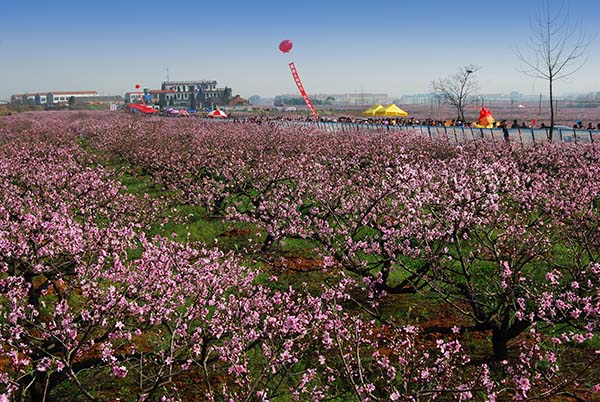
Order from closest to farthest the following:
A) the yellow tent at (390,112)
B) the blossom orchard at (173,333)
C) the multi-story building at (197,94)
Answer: the blossom orchard at (173,333) < the yellow tent at (390,112) < the multi-story building at (197,94)

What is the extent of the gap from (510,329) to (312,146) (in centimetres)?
1455

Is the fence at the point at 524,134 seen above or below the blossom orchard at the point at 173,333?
above

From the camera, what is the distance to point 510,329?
739cm

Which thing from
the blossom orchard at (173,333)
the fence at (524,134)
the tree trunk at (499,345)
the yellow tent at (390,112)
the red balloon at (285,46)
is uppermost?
the red balloon at (285,46)

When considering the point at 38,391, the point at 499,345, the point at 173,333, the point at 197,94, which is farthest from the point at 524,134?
the point at 197,94

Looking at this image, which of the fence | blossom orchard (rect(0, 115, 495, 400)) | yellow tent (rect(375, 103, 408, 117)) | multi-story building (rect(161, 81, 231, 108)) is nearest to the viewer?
blossom orchard (rect(0, 115, 495, 400))

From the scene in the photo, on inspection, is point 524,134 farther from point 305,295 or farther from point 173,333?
point 173,333

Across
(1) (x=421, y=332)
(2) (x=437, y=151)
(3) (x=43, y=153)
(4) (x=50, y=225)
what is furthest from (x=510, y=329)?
(3) (x=43, y=153)

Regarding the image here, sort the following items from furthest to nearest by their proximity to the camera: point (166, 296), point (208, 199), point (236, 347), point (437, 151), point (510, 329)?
point (437, 151), point (208, 199), point (510, 329), point (166, 296), point (236, 347)

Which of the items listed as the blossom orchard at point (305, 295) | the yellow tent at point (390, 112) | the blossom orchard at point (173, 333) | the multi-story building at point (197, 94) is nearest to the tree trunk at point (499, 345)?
the blossom orchard at point (305, 295)

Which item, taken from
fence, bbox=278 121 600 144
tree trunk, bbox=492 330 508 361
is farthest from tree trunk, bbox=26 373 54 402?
fence, bbox=278 121 600 144

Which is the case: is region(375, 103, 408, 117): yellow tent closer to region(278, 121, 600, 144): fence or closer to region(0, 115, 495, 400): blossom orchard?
region(278, 121, 600, 144): fence

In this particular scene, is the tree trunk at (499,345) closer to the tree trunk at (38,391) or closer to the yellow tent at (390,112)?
the tree trunk at (38,391)

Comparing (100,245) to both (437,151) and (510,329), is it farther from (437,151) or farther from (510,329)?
(437,151)
